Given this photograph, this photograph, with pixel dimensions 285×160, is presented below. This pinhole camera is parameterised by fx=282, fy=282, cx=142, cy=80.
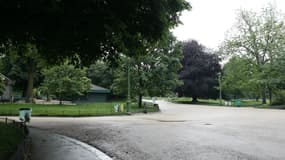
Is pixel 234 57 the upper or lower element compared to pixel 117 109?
upper

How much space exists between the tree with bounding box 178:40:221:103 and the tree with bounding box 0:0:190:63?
152 feet

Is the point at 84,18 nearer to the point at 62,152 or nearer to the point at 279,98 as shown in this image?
the point at 62,152

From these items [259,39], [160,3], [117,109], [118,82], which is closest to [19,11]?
[160,3]

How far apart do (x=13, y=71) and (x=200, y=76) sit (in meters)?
34.4

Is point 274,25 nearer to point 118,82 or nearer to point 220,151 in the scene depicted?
point 118,82

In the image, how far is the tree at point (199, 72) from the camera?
53.5m

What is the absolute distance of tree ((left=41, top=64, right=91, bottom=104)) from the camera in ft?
119

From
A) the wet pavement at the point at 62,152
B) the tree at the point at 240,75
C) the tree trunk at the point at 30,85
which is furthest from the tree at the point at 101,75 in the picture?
the wet pavement at the point at 62,152

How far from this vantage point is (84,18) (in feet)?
20.4

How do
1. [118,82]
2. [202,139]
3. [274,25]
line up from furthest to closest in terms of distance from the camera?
[274,25] < [118,82] < [202,139]

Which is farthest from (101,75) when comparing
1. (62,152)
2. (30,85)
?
(62,152)

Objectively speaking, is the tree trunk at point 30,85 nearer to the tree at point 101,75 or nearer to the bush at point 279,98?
the tree at point 101,75

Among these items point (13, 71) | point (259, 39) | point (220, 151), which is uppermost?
point (259, 39)

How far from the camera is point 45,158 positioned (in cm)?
713
